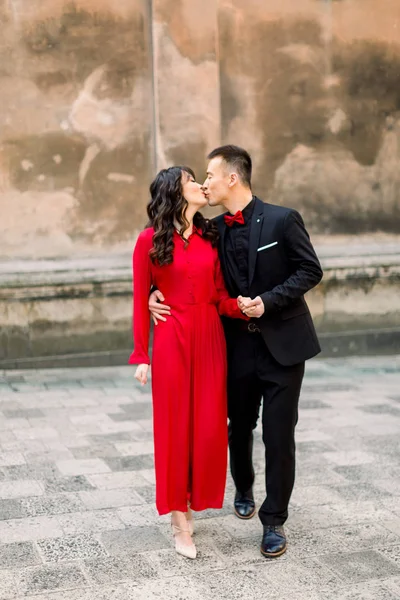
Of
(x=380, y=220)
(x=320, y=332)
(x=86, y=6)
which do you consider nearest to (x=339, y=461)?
(x=320, y=332)

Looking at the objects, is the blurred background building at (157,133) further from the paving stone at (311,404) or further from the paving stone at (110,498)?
the paving stone at (110,498)

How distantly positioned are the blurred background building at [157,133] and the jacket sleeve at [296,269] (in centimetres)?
460

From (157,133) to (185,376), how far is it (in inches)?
195

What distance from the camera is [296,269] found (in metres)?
4.24

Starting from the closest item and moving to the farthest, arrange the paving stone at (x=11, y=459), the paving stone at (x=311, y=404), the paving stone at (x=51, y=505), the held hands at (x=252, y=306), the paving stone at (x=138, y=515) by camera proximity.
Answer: the held hands at (x=252, y=306) < the paving stone at (x=138, y=515) < the paving stone at (x=51, y=505) < the paving stone at (x=11, y=459) < the paving stone at (x=311, y=404)

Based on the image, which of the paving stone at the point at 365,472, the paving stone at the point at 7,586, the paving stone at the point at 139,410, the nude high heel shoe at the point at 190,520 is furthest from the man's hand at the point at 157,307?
the paving stone at the point at 139,410

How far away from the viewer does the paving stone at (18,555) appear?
4109 mm

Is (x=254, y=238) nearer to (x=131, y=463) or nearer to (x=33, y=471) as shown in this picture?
(x=131, y=463)

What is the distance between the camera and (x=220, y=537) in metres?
4.46

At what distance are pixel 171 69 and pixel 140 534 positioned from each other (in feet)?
17.5

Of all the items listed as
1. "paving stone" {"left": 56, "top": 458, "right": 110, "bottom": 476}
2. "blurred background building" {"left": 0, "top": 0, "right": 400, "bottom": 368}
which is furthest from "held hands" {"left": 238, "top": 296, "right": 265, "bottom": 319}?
"blurred background building" {"left": 0, "top": 0, "right": 400, "bottom": 368}

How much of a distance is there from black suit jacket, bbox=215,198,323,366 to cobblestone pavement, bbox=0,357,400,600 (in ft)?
3.09

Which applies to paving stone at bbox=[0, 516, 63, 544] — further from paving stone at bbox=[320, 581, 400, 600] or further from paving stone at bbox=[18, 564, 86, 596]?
paving stone at bbox=[320, 581, 400, 600]

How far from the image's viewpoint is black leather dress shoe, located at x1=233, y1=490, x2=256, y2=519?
472cm
